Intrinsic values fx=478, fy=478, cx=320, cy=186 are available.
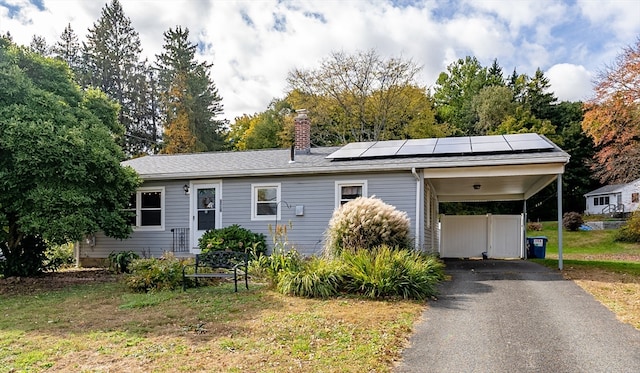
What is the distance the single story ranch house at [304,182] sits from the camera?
37.2 ft

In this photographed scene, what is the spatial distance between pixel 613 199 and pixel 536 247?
1015 inches

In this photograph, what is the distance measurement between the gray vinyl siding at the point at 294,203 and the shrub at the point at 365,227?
2181 mm

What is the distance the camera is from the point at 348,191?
12.4 meters

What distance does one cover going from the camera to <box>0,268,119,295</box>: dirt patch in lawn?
383 inches

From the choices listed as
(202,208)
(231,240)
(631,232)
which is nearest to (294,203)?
(231,240)

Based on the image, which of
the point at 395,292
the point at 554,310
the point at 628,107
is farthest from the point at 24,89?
the point at 628,107

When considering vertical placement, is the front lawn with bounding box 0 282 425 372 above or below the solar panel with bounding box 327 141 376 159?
below

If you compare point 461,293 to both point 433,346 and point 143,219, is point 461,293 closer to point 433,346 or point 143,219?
point 433,346

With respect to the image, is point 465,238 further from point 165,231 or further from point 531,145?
point 165,231

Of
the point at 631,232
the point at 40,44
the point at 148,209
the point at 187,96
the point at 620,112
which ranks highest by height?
the point at 40,44

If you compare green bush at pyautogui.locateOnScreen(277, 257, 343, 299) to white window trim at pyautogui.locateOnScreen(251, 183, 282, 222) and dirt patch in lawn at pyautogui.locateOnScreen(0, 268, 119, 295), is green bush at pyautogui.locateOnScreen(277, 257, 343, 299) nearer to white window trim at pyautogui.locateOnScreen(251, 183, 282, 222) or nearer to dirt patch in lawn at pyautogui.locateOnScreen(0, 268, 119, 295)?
white window trim at pyautogui.locateOnScreen(251, 183, 282, 222)

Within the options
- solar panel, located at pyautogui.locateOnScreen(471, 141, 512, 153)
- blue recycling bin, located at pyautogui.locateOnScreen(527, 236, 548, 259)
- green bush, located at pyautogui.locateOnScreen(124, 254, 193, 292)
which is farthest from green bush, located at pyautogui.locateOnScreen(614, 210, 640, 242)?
green bush, located at pyautogui.locateOnScreen(124, 254, 193, 292)

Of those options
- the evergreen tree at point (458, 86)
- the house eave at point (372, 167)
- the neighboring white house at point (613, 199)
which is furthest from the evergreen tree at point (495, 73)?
the house eave at point (372, 167)

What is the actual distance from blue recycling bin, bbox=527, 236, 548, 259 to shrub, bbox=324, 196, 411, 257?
9878mm
